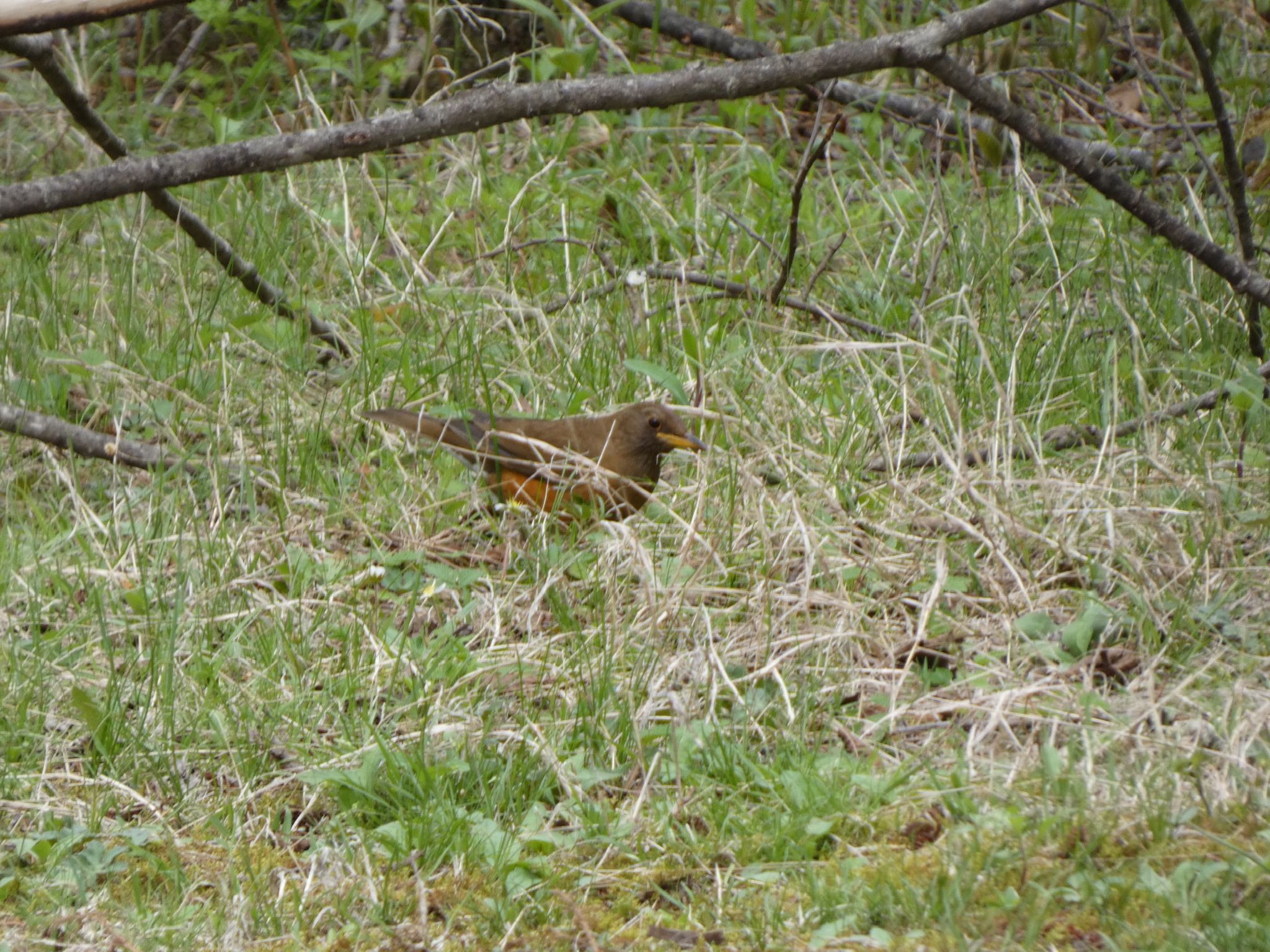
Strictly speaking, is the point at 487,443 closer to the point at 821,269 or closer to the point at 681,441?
the point at 681,441

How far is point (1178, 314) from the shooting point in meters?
5.19

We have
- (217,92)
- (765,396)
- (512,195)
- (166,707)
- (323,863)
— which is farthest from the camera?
(217,92)

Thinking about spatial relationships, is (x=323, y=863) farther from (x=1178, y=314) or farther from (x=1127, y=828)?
(x=1178, y=314)

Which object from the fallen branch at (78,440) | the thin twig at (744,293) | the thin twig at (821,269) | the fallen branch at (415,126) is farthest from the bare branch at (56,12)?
the thin twig at (821,269)

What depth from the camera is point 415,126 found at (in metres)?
3.36

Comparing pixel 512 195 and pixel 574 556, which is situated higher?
pixel 512 195

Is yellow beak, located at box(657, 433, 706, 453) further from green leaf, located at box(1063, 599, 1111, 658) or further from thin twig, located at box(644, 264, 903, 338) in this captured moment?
green leaf, located at box(1063, 599, 1111, 658)

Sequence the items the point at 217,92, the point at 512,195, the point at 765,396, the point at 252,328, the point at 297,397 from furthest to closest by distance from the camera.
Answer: the point at 217,92 → the point at 512,195 → the point at 252,328 → the point at 297,397 → the point at 765,396

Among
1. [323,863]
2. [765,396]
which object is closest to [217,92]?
[765,396]

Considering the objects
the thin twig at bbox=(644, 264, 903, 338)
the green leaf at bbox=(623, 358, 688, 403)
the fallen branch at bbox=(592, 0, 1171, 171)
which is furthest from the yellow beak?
the fallen branch at bbox=(592, 0, 1171, 171)

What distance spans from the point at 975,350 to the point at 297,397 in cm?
212

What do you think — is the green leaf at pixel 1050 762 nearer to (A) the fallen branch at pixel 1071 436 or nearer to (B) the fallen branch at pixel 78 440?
(A) the fallen branch at pixel 1071 436

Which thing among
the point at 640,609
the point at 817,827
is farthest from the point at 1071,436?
the point at 817,827

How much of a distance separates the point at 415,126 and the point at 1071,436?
6.94ft
